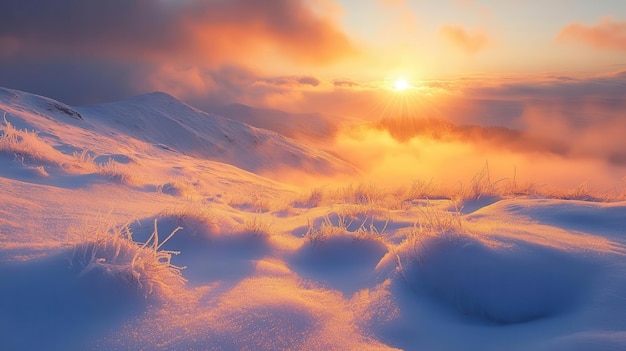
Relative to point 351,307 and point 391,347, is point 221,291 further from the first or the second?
point 391,347

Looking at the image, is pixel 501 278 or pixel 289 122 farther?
pixel 289 122

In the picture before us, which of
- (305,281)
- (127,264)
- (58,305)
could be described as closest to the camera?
(58,305)

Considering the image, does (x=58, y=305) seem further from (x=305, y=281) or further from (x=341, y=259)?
(x=341, y=259)

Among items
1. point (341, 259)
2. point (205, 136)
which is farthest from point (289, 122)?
point (341, 259)

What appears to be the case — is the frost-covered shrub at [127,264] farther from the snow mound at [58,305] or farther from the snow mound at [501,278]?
the snow mound at [501,278]

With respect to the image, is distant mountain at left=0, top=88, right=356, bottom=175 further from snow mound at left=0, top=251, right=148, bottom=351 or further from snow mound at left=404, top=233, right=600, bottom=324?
snow mound at left=404, top=233, right=600, bottom=324

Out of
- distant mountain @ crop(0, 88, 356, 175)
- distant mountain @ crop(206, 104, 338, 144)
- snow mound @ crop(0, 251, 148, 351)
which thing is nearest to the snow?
snow mound @ crop(0, 251, 148, 351)

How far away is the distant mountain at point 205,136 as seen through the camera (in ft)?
140

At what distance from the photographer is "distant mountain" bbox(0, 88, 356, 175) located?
140 feet

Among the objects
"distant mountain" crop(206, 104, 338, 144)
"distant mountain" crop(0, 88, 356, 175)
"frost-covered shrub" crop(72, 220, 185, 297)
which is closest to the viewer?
"frost-covered shrub" crop(72, 220, 185, 297)

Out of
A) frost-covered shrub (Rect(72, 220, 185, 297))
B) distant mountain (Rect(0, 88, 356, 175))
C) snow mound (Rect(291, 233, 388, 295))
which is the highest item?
distant mountain (Rect(0, 88, 356, 175))

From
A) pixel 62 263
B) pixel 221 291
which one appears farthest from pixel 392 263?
pixel 62 263

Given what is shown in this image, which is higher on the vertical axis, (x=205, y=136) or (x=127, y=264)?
(x=205, y=136)

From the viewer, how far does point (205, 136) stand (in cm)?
4994
